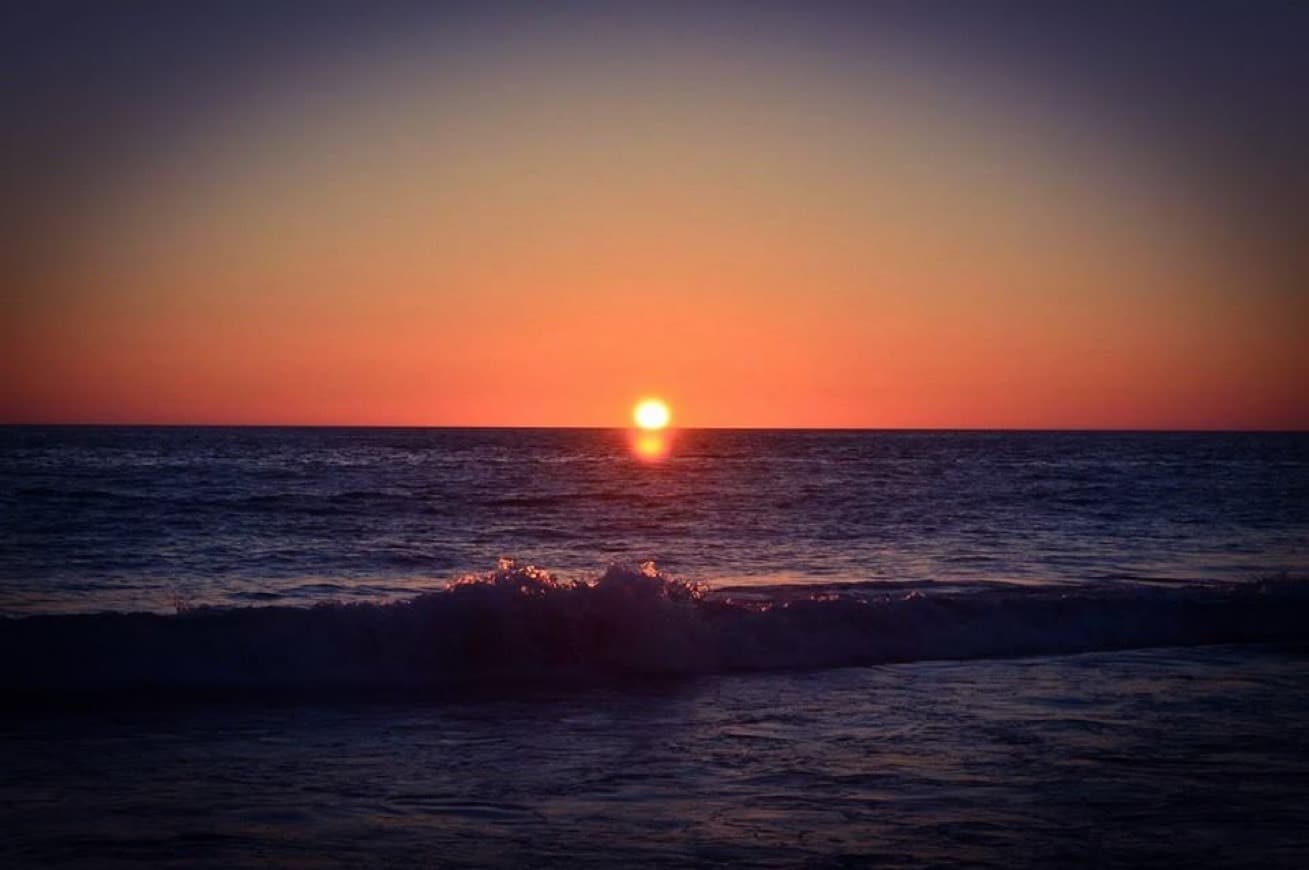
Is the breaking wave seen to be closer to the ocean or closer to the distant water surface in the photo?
the ocean

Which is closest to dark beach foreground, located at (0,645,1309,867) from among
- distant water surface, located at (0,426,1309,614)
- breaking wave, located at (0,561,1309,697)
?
breaking wave, located at (0,561,1309,697)

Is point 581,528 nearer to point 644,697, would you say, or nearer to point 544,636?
point 544,636

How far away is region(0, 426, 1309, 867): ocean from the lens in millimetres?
7430

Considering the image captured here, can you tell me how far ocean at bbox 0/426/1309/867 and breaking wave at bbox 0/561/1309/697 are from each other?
4 cm

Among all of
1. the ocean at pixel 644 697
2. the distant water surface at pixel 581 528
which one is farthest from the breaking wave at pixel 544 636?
the distant water surface at pixel 581 528

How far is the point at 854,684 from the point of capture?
12.6 m

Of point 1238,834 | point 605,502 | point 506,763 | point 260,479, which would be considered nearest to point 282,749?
point 506,763

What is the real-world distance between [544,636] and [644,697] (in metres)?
2.46

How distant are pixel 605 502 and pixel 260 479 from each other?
1481cm

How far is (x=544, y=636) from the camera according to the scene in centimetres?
1413

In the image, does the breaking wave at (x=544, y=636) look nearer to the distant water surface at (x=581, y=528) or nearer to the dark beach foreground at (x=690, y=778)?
the dark beach foreground at (x=690, y=778)

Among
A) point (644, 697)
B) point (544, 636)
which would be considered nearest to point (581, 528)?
point (544, 636)

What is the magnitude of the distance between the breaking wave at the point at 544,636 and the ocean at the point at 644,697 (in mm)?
44

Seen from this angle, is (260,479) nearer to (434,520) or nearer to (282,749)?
(434,520)
